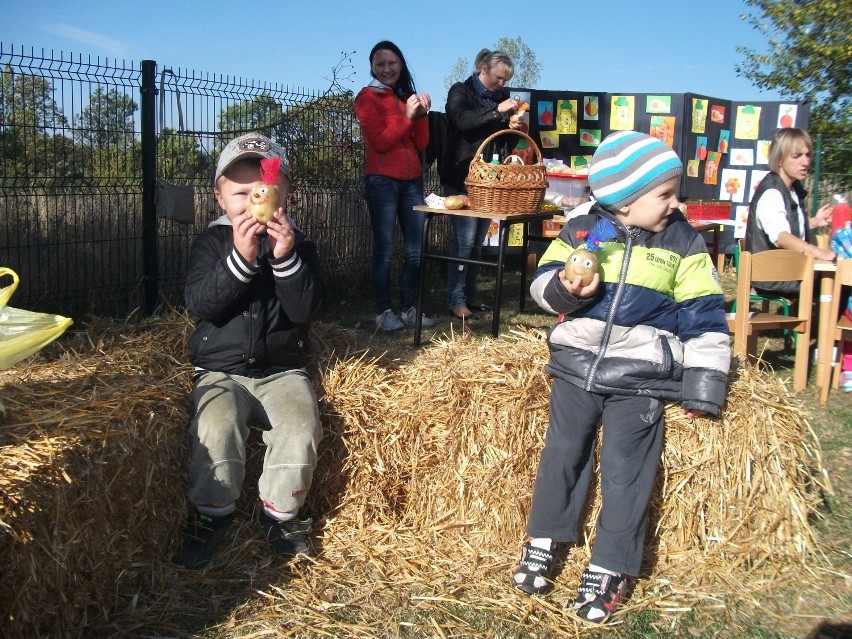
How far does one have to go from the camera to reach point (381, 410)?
12.3 feet

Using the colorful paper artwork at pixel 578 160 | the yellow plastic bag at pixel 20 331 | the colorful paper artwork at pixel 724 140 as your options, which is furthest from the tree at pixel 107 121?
the colorful paper artwork at pixel 724 140

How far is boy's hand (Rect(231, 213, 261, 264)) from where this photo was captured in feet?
10.7

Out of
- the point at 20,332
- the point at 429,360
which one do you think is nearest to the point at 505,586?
the point at 429,360

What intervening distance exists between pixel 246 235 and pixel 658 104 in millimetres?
8556

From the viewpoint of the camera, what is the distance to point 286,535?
10.8 ft

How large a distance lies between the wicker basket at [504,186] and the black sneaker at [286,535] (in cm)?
322

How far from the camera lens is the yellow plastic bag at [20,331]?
2652 mm

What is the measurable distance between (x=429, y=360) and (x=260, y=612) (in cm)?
155

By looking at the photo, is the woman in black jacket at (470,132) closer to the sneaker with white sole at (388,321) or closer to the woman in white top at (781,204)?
the sneaker with white sole at (388,321)

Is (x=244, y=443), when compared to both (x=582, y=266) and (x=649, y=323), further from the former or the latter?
(x=649, y=323)

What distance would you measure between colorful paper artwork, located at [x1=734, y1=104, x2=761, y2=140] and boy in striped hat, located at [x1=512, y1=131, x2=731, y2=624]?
907cm

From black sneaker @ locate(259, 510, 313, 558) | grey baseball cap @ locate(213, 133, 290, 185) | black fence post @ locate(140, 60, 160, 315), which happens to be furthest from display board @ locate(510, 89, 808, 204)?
black sneaker @ locate(259, 510, 313, 558)

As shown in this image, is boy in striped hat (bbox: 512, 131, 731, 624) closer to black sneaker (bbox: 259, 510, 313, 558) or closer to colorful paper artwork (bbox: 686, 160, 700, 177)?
black sneaker (bbox: 259, 510, 313, 558)

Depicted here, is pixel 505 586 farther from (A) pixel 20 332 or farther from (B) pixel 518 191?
(B) pixel 518 191
